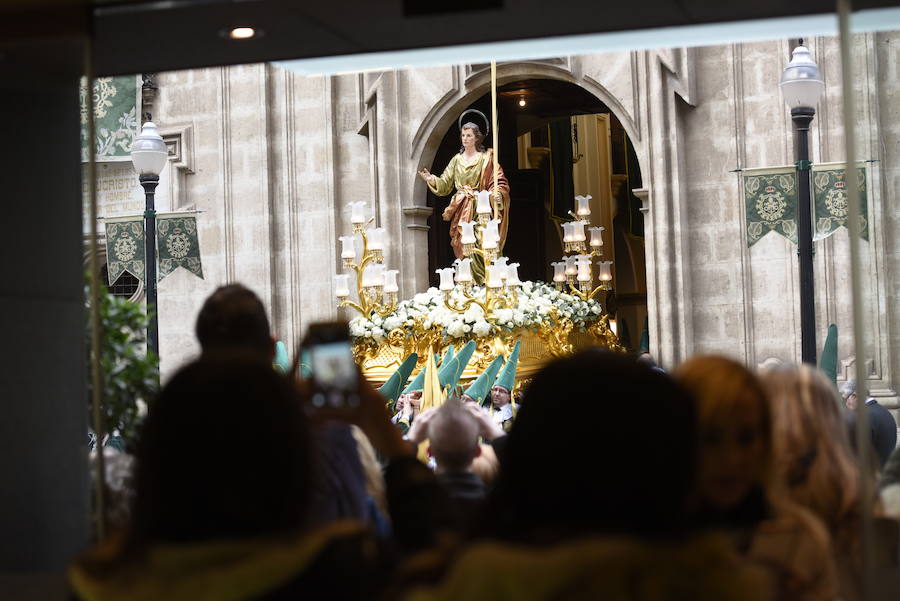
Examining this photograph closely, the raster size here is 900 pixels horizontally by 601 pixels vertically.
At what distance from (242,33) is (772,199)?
838 cm

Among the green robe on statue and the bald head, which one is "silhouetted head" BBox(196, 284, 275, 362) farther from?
the green robe on statue

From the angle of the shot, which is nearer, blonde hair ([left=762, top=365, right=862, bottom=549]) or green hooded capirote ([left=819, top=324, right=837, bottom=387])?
blonde hair ([left=762, top=365, right=862, bottom=549])

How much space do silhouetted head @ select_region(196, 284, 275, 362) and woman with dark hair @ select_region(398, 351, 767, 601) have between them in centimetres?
109

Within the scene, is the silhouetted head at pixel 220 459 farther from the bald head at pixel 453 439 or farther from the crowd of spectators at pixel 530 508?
the bald head at pixel 453 439

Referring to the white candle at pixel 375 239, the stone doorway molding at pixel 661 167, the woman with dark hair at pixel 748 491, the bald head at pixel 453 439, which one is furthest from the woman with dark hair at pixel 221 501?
the stone doorway molding at pixel 661 167

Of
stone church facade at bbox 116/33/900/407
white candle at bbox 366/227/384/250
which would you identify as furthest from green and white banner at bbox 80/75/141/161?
white candle at bbox 366/227/384/250

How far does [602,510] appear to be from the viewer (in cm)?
172

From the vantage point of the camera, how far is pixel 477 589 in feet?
5.67

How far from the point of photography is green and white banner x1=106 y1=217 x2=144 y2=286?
13742mm

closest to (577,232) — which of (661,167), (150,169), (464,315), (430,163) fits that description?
(464,315)

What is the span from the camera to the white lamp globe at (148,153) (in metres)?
12.1

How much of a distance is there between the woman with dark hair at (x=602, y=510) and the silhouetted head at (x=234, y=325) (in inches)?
42.8

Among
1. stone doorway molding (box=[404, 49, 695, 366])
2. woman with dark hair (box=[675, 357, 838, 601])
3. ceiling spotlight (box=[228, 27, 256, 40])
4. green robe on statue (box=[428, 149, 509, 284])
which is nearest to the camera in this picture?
woman with dark hair (box=[675, 357, 838, 601])

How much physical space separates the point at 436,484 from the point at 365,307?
32.3ft
